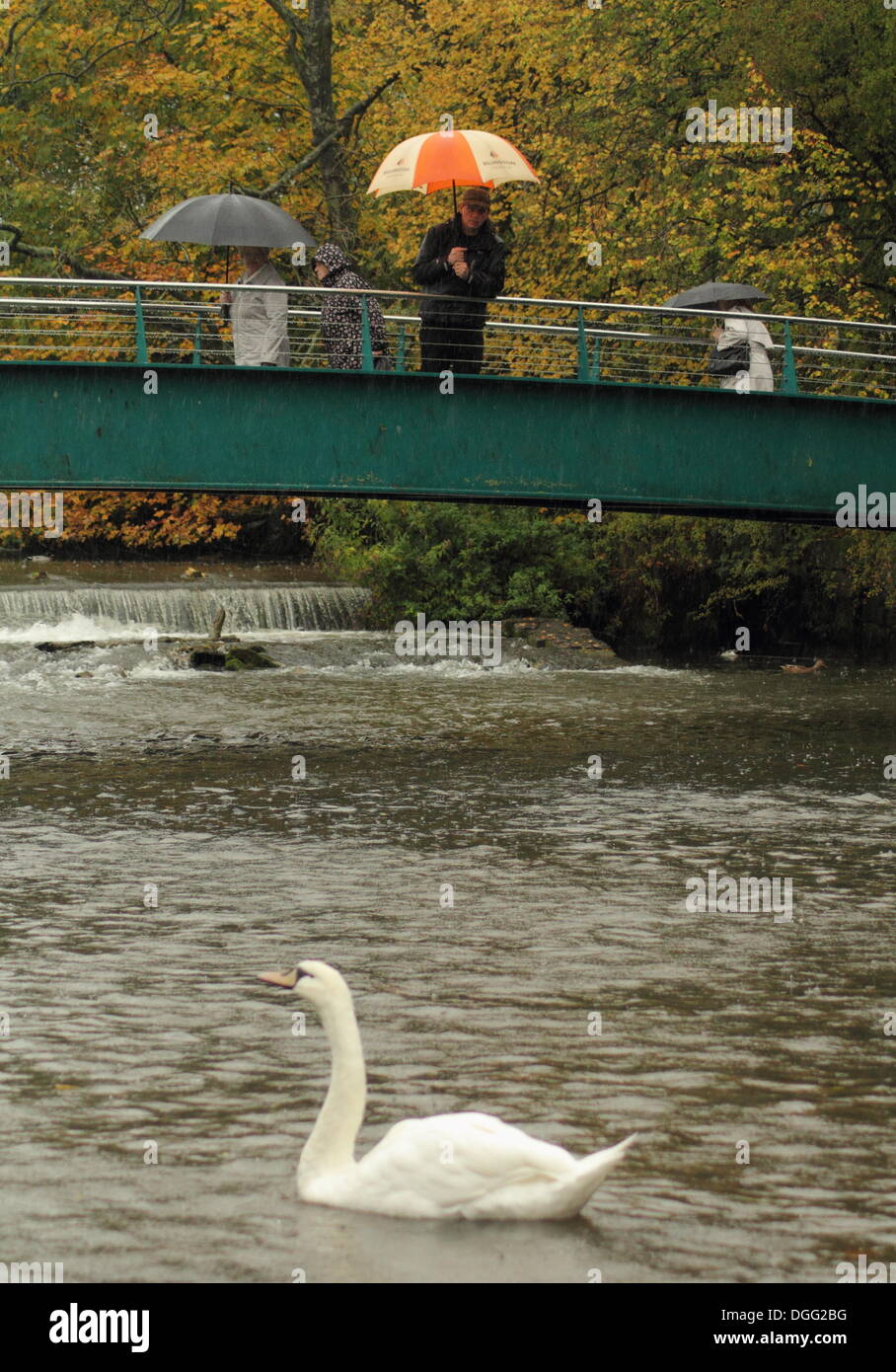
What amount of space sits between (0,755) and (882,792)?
8.71m

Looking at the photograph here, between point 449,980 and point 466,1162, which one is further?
point 449,980

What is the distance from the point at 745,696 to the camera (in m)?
26.2

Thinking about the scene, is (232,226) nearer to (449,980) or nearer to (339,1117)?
(449,980)

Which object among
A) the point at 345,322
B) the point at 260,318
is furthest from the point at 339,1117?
the point at 345,322

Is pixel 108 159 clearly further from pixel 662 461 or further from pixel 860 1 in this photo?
pixel 662 461

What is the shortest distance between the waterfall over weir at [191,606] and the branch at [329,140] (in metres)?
7.47

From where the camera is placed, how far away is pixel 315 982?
7.27 metres

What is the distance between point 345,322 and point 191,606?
564 inches

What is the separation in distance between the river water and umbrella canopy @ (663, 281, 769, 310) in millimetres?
4984

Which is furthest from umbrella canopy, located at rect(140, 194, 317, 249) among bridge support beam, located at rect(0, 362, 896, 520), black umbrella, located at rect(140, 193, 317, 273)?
bridge support beam, located at rect(0, 362, 896, 520)

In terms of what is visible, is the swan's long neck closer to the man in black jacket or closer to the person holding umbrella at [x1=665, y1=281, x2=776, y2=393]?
the man in black jacket

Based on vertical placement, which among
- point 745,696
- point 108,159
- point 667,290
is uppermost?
point 108,159
